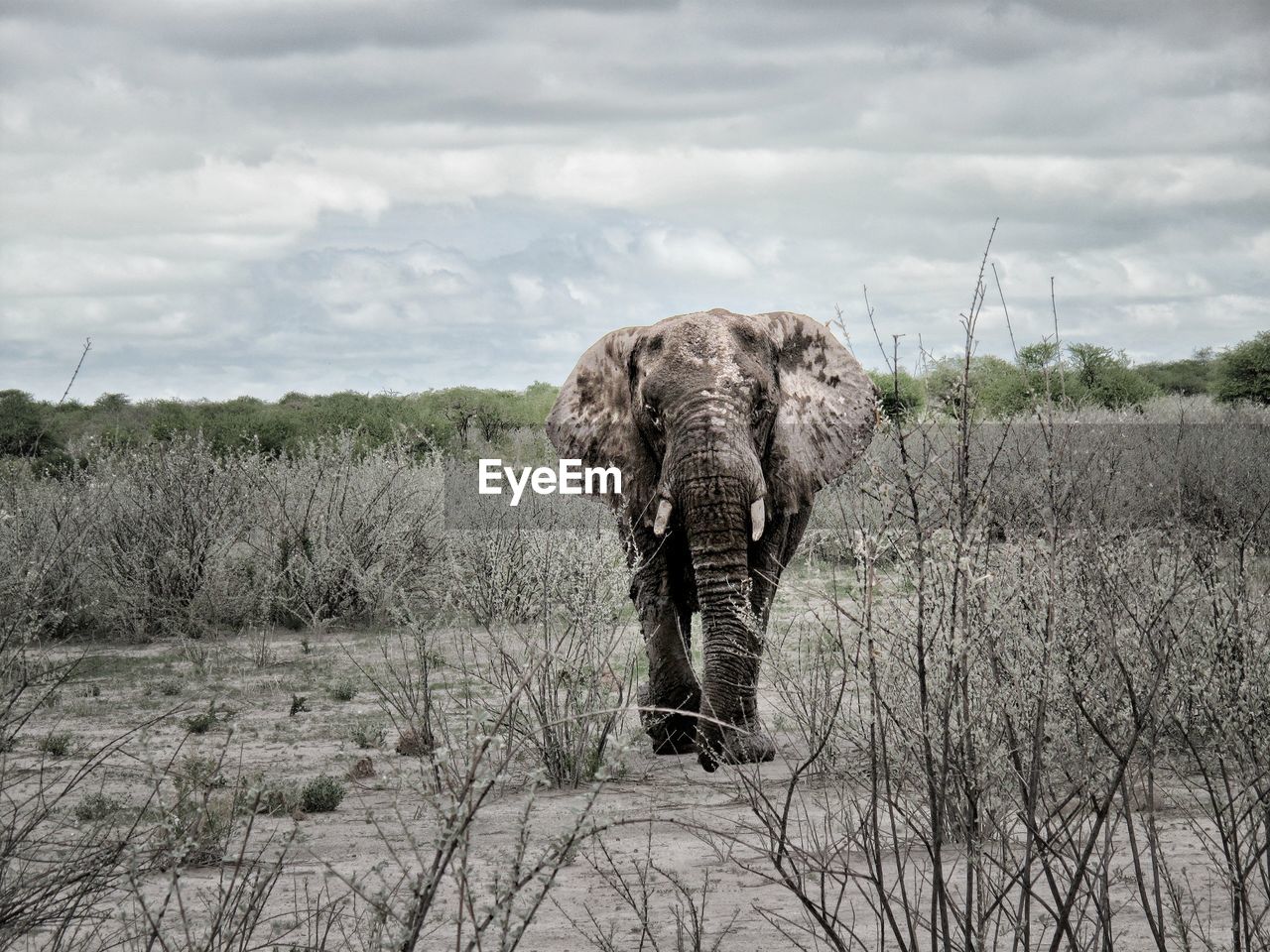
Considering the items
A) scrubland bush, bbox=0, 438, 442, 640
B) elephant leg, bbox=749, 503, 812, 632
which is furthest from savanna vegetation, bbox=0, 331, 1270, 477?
elephant leg, bbox=749, 503, 812, 632

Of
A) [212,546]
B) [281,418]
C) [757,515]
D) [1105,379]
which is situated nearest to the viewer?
[757,515]

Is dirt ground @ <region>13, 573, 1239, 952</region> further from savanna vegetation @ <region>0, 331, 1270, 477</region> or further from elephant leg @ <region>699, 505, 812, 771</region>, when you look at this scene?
savanna vegetation @ <region>0, 331, 1270, 477</region>

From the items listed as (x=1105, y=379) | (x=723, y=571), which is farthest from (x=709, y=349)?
(x=1105, y=379)

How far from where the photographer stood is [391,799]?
282 inches

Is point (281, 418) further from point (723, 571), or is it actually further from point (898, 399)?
point (898, 399)

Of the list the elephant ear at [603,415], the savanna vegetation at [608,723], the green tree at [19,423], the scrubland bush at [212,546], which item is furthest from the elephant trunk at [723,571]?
the green tree at [19,423]

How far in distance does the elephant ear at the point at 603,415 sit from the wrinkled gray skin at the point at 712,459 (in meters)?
0.01

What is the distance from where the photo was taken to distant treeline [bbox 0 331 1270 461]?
110ft

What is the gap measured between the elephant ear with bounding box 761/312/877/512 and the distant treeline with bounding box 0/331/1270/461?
16.0 metres

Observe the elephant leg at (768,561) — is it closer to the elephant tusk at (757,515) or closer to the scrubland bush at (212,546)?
the elephant tusk at (757,515)

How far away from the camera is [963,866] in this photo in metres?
5.52

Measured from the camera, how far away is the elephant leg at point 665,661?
790 centimetres

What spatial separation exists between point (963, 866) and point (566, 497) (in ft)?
29.9

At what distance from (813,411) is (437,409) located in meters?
42.7
